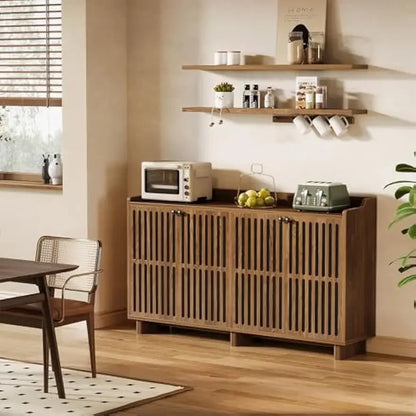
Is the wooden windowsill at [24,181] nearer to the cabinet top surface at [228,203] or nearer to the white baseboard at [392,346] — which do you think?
the cabinet top surface at [228,203]

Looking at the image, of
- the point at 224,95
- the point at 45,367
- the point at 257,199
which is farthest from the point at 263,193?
the point at 45,367

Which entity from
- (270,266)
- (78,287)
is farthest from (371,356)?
(78,287)

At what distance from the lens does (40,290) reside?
583 cm

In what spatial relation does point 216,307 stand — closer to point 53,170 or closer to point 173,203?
point 173,203

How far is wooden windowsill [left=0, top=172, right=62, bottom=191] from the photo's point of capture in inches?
316

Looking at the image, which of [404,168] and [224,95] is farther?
[224,95]

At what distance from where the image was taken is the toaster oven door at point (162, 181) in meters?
7.53

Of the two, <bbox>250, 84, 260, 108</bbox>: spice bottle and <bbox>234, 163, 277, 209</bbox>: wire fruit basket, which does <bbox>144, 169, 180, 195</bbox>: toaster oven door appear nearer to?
<bbox>234, 163, 277, 209</bbox>: wire fruit basket

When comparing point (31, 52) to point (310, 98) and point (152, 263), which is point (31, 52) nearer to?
point (152, 263)

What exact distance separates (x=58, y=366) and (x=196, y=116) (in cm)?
251

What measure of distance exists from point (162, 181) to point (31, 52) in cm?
145

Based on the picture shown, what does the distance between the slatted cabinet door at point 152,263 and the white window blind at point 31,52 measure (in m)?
1.15

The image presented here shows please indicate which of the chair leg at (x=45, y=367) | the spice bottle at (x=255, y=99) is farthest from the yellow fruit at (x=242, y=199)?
the chair leg at (x=45, y=367)

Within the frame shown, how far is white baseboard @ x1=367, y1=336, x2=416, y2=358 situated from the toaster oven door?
5.23ft
